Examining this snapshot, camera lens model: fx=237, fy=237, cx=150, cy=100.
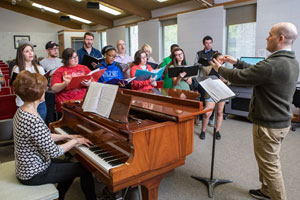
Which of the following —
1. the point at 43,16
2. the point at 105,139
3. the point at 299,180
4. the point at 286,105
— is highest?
the point at 43,16

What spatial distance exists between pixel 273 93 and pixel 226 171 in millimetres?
1266

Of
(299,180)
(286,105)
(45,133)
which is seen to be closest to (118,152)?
(45,133)

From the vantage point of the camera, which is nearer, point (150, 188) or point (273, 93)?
point (150, 188)

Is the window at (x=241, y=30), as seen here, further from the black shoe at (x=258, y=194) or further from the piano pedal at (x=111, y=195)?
the piano pedal at (x=111, y=195)

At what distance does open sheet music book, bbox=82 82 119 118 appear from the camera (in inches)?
63.8

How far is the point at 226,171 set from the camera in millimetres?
2664

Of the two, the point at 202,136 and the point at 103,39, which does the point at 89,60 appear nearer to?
the point at 202,136

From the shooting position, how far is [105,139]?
5.24 feet

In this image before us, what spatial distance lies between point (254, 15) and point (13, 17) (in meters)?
10.7

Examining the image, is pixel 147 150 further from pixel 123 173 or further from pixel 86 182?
pixel 86 182

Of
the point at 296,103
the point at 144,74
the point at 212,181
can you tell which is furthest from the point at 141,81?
the point at 296,103

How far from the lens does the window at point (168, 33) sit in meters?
7.29

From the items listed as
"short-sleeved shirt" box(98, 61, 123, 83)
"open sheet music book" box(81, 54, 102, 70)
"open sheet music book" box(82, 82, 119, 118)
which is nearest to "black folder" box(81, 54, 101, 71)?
"open sheet music book" box(81, 54, 102, 70)

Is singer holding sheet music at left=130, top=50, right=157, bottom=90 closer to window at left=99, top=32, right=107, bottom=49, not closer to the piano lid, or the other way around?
the piano lid
